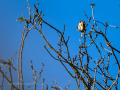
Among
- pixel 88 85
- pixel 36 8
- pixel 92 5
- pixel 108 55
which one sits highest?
pixel 92 5

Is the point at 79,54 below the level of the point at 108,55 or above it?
below

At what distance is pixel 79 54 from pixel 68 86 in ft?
3.01

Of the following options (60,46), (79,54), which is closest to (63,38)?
(60,46)

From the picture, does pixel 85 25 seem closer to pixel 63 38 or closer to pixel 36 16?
pixel 63 38

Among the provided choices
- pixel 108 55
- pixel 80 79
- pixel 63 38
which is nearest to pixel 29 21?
pixel 63 38

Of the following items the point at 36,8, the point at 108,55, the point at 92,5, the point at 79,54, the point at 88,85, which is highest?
the point at 92,5

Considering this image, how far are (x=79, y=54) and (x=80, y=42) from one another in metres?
0.11

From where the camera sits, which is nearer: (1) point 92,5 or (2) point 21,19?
(2) point 21,19

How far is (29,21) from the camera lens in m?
1.09

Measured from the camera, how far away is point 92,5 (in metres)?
1.32

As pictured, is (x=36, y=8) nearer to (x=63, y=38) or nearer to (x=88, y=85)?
(x=63, y=38)

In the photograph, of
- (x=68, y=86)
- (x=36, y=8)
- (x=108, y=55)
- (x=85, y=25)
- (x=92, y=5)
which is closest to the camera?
(x=36, y=8)

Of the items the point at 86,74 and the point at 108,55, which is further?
the point at 108,55

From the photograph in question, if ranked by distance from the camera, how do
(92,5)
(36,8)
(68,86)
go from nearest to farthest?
(36,8)
(92,5)
(68,86)
